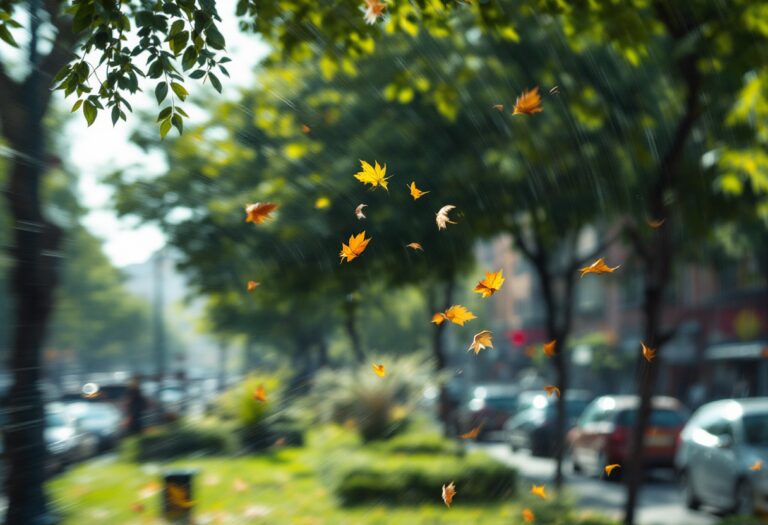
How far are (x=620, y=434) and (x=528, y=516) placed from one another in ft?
38.3

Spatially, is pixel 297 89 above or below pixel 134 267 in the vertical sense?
above

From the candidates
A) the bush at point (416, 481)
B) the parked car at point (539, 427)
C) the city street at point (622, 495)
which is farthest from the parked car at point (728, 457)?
the parked car at point (539, 427)

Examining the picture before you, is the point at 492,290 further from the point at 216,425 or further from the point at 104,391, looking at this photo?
the point at 216,425

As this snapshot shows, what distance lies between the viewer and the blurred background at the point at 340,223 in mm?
5246

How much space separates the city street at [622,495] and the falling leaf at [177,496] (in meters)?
4.17

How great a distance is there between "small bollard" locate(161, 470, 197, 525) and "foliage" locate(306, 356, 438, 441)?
9.15 m

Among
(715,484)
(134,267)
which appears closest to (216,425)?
(134,267)

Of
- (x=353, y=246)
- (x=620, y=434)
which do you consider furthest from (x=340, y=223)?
(x=620, y=434)

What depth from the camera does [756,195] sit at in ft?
44.5

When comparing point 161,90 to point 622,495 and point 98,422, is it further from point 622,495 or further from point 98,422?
point 622,495

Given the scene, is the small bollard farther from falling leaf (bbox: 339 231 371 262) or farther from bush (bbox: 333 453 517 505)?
bush (bbox: 333 453 517 505)

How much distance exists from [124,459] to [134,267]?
166 centimetres

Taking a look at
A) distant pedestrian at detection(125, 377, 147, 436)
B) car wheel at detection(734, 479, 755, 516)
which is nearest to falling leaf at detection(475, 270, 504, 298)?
distant pedestrian at detection(125, 377, 147, 436)

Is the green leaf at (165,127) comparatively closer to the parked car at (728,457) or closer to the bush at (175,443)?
the bush at (175,443)
